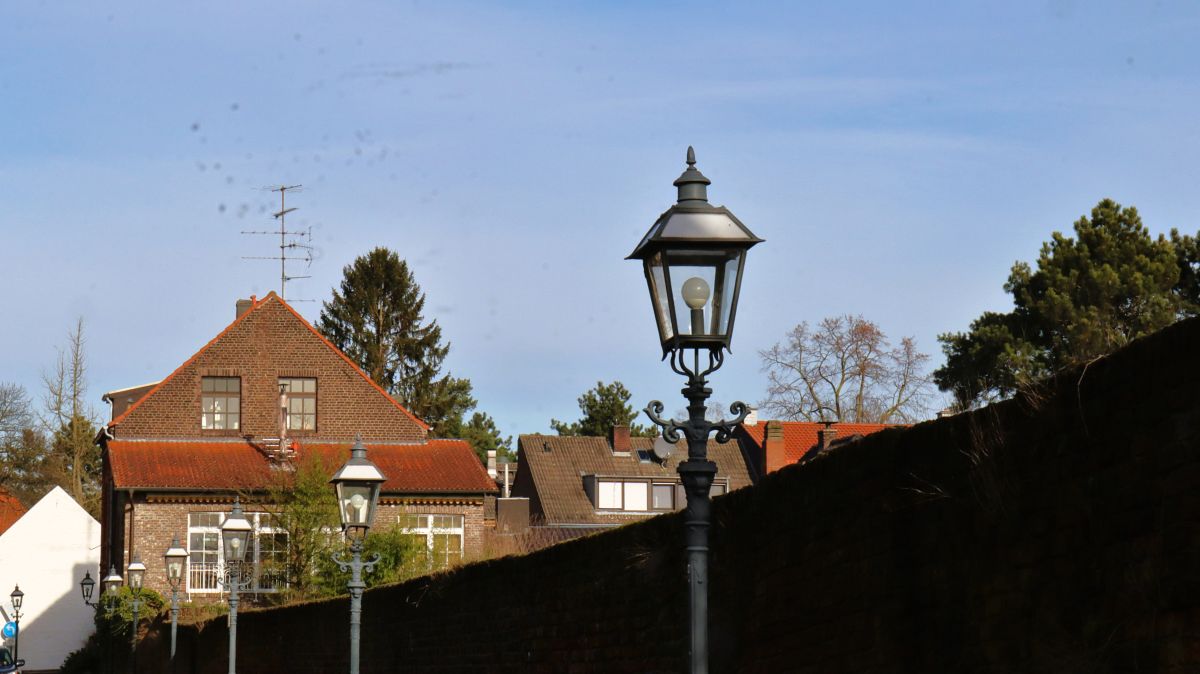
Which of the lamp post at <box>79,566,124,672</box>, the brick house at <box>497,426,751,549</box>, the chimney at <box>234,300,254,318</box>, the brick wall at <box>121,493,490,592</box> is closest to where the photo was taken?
the lamp post at <box>79,566,124,672</box>

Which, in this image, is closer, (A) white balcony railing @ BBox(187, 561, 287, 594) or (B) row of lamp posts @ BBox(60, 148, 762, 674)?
(B) row of lamp posts @ BBox(60, 148, 762, 674)

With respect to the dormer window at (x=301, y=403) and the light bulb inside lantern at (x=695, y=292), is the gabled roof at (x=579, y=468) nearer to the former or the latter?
the dormer window at (x=301, y=403)

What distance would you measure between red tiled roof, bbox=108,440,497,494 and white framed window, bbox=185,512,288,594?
40.4 inches

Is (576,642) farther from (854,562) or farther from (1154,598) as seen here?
(1154,598)

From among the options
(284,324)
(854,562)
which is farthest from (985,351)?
(854,562)

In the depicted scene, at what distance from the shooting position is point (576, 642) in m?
12.4

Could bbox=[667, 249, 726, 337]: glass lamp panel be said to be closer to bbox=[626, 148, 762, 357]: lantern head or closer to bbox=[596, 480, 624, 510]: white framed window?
bbox=[626, 148, 762, 357]: lantern head

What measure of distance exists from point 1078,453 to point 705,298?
71.8 inches

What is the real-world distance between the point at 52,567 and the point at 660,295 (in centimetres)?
5332

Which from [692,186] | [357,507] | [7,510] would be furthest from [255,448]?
[692,186]

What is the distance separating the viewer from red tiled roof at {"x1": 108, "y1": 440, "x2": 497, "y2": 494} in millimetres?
40906

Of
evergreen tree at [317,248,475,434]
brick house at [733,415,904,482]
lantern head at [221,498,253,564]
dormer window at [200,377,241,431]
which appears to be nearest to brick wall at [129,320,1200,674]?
lantern head at [221,498,253,564]

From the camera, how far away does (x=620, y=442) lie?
5944 cm

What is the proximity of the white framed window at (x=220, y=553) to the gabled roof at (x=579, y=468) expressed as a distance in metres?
16.5
